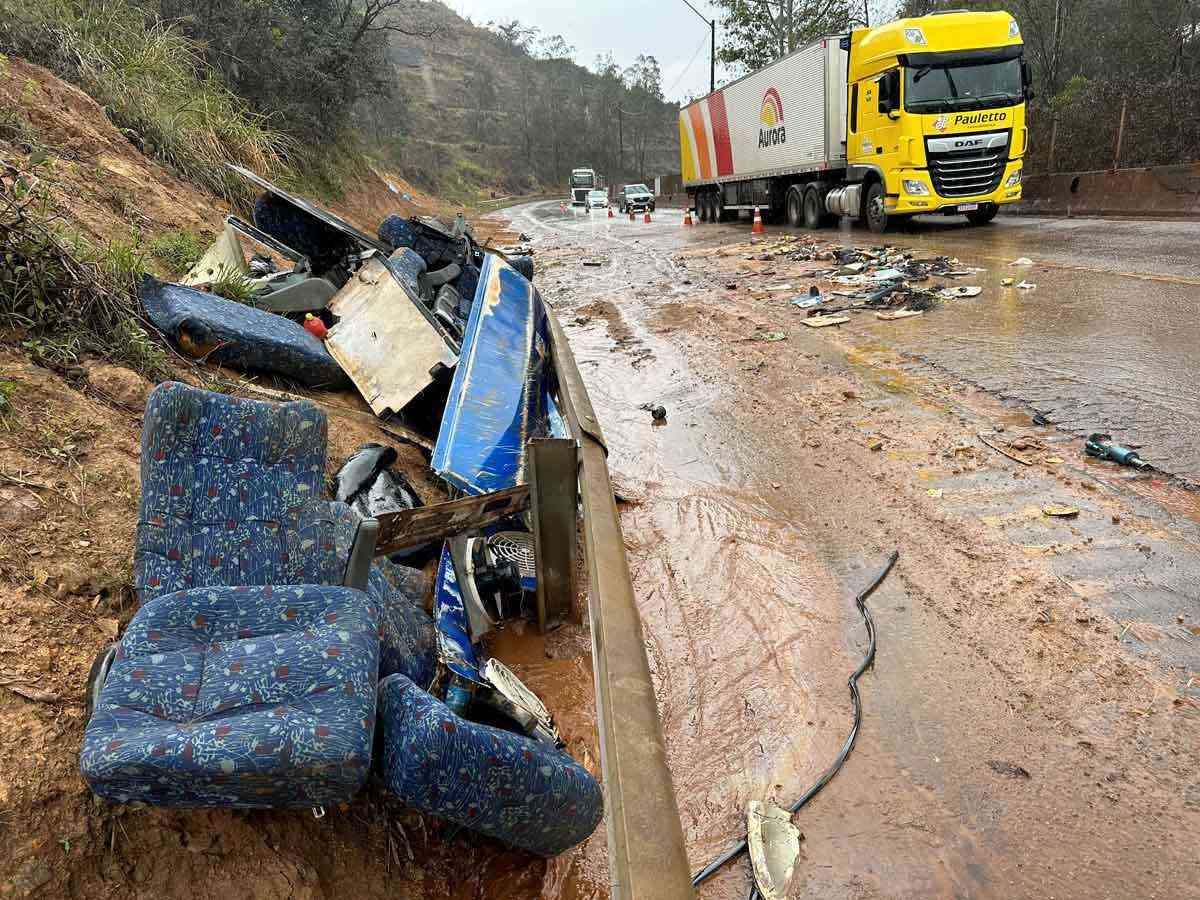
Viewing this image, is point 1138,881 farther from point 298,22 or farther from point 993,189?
point 298,22

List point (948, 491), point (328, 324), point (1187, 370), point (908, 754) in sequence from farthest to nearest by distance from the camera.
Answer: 1. point (328, 324)
2. point (1187, 370)
3. point (948, 491)
4. point (908, 754)

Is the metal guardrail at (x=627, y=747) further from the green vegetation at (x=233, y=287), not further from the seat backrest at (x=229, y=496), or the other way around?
the green vegetation at (x=233, y=287)

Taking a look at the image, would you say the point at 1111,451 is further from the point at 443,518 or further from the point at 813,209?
the point at 813,209

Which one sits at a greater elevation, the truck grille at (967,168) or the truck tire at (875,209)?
the truck grille at (967,168)

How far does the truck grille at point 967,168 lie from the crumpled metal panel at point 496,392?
10112mm

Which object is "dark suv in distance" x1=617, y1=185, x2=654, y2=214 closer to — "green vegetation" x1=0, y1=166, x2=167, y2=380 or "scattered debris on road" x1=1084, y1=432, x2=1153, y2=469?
"scattered debris on road" x1=1084, y1=432, x2=1153, y2=469

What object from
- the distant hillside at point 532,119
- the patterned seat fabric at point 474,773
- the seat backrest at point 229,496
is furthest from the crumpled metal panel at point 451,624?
the distant hillside at point 532,119

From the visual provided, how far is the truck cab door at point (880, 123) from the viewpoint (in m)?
13.1

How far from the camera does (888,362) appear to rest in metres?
6.43

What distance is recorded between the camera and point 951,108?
12.8 metres

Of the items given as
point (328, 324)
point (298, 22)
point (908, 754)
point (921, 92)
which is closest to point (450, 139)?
point (298, 22)

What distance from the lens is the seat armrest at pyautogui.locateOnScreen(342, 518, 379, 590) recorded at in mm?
2316

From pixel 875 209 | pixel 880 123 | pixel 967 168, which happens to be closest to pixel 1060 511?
pixel 967 168

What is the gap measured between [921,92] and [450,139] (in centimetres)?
6371
